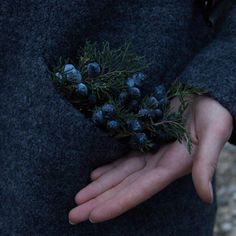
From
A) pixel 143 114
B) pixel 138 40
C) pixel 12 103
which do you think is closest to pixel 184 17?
pixel 138 40

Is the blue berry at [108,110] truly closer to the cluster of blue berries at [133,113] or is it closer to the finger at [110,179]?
the cluster of blue berries at [133,113]

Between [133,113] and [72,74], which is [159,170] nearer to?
[133,113]

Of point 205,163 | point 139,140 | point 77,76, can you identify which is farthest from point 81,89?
point 205,163

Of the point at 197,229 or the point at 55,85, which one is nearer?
the point at 55,85

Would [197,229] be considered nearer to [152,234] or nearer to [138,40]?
Result: [152,234]

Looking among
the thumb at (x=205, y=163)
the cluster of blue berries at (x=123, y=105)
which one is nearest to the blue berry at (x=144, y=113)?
the cluster of blue berries at (x=123, y=105)

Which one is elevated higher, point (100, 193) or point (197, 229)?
point (100, 193)
